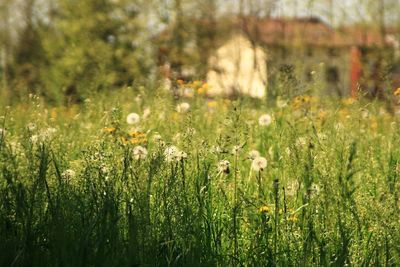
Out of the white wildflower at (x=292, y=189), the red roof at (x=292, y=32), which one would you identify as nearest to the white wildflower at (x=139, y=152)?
the white wildflower at (x=292, y=189)

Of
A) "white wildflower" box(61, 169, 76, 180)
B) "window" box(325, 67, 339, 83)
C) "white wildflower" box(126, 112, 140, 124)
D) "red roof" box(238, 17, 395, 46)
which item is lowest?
"white wildflower" box(61, 169, 76, 180)

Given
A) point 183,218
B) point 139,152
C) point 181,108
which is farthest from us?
point 181,108

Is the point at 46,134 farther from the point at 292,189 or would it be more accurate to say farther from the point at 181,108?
the point at 181,108

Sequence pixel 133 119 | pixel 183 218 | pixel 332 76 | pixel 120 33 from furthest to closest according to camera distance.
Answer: pixel 120 33 → pixel 332 76 → pixel 133 119 → pixel 183 218

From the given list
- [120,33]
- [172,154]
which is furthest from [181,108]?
[120,33]

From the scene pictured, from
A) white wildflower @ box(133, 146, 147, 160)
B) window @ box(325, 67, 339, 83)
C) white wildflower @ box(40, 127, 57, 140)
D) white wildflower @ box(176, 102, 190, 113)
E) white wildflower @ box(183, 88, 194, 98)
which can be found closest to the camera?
white wildflower @ box(40, 127, 57, 140)

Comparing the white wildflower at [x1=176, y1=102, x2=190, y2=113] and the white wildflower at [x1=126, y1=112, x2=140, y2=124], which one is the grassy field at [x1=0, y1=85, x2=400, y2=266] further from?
the white wildflower at [x1=126, y1=112, x2=140, y2=124]

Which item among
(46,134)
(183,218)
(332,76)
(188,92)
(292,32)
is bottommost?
(183,218)

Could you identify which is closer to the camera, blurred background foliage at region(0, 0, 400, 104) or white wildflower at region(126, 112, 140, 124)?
white wildflower at region(126, 112, 140, 124)

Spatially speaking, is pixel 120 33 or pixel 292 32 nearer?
pixel 292 32

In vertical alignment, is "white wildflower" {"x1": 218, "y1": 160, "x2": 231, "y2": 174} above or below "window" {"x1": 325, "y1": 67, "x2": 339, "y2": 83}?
below

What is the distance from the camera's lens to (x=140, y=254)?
2236 mm

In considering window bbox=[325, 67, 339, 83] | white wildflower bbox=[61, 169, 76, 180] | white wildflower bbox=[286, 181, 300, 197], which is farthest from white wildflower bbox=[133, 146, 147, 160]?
window bbox=[325, 67, 339, 83]

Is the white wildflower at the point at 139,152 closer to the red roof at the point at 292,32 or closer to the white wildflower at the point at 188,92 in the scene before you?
the white wildflower at the point at 188,92
